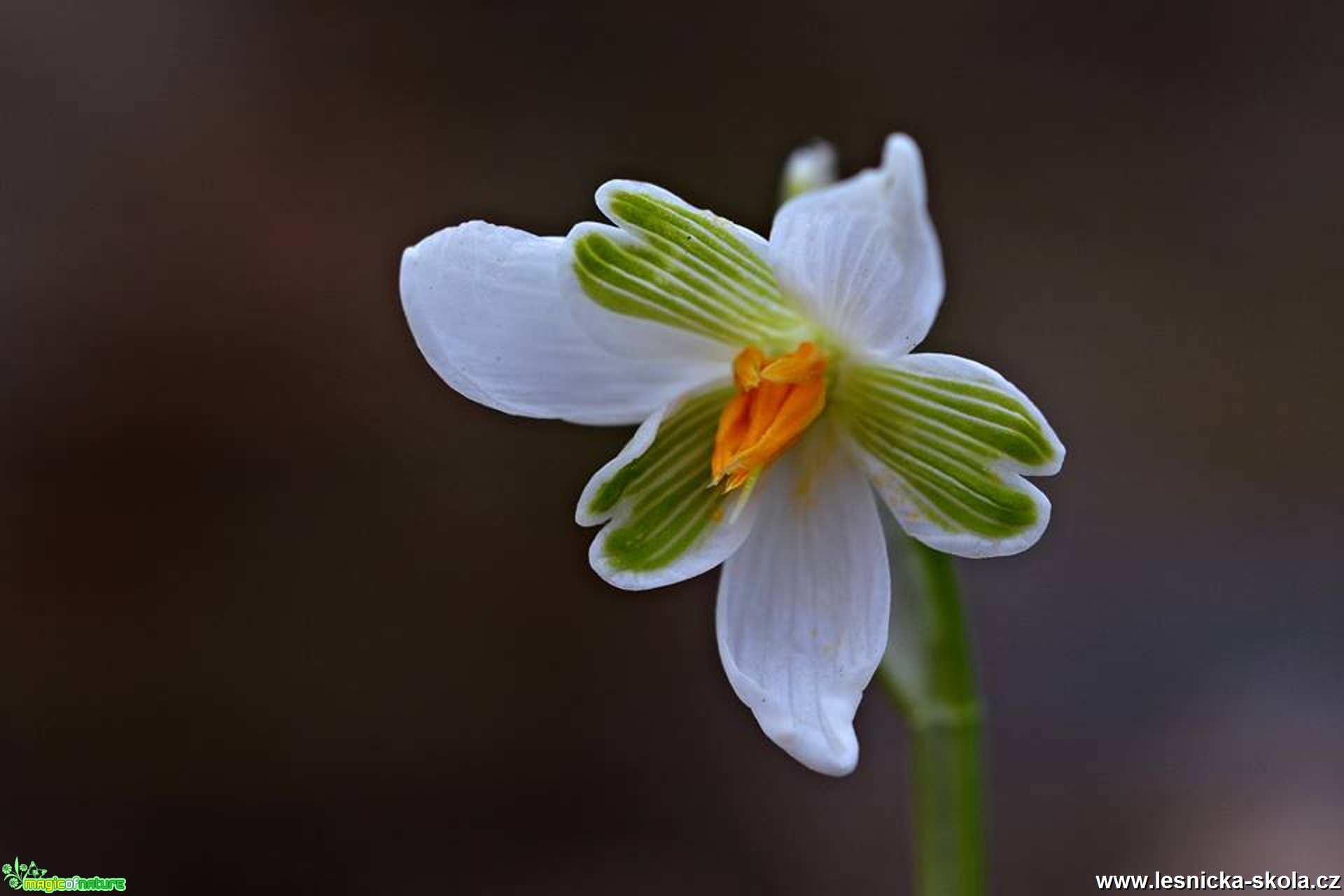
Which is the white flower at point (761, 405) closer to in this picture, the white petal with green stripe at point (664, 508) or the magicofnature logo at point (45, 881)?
the white petal with green stripe at point (664, 508)

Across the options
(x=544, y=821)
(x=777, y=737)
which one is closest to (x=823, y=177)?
(x=777, y=737)

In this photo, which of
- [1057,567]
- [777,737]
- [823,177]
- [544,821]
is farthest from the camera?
[1057,567]

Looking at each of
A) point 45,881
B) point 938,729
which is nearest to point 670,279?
point 938,729

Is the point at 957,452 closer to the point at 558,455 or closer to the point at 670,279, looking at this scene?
the point at 670,279

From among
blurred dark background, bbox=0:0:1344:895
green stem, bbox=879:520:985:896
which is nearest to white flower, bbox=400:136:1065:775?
green stem, bbox=879:520:985:896

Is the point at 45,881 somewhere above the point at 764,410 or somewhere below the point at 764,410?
below

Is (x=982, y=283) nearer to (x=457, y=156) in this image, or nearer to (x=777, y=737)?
(x=457, y=156)
